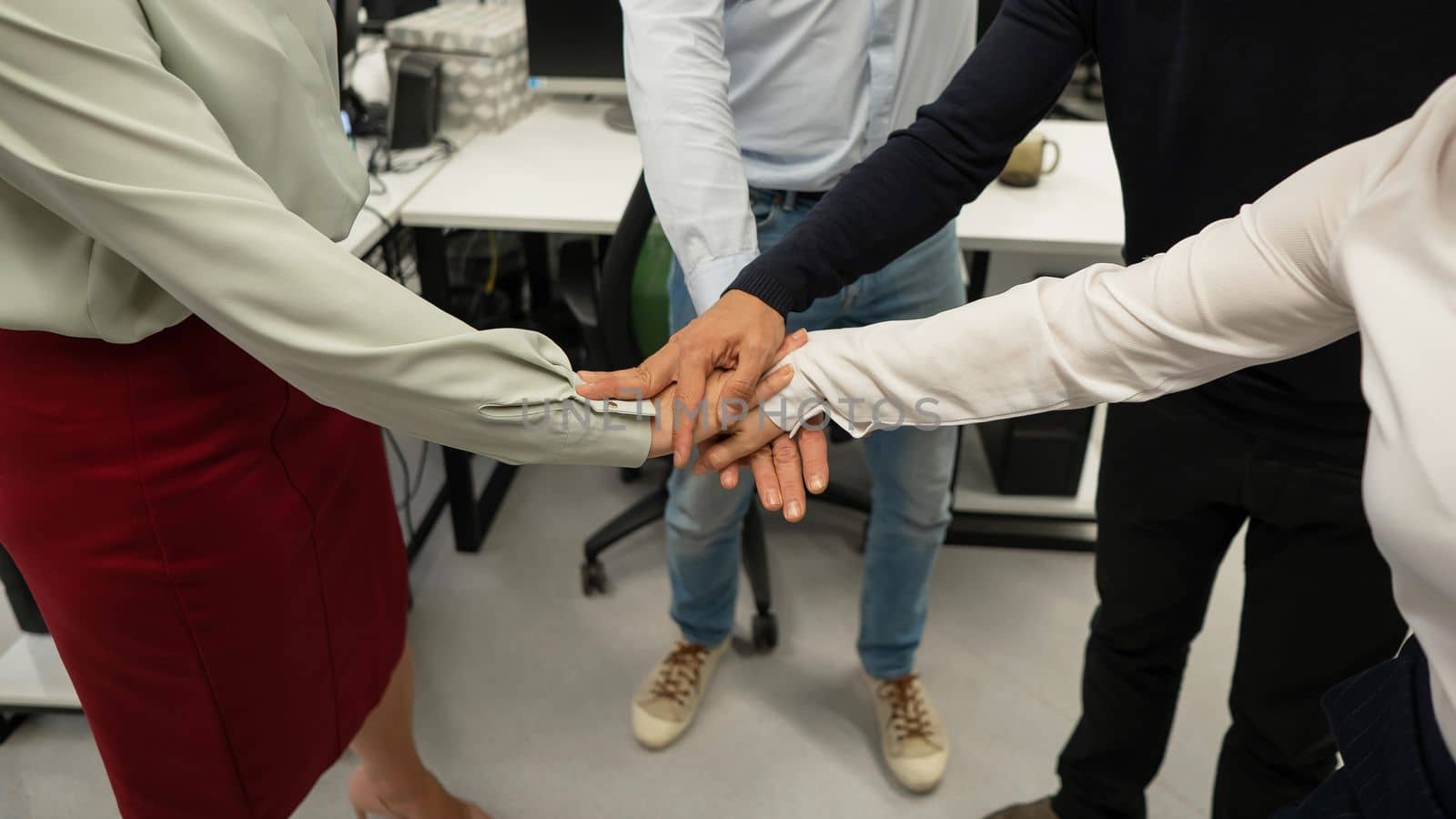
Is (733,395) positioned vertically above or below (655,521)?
above

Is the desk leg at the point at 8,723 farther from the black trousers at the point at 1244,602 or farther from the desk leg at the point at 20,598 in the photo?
the black trousers at the point at 1244,602

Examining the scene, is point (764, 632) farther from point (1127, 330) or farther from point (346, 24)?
point (346, 24)

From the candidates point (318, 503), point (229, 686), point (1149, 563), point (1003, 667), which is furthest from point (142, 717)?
point (1003, 667)

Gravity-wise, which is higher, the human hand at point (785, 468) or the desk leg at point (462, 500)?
the human hand at point (785, 468)

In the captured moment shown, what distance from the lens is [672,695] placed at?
176 cm

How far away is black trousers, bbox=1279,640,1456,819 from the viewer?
654mm

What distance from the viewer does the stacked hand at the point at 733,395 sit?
1058mm

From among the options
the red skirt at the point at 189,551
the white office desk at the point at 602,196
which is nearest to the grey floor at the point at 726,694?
the red skirt at the point at 189,551

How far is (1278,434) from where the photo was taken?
1.02 metres

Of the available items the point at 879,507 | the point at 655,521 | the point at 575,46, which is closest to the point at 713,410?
the point at 879,507

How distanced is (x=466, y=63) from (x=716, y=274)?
1.27 metres

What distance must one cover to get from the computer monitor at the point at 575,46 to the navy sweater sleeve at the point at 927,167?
48.7 inches

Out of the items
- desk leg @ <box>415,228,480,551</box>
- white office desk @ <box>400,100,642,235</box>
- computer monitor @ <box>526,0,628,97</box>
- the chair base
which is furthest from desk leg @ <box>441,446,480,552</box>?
computer monitor @ <box>526,0,628,97</box>

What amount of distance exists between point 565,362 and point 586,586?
113cm
